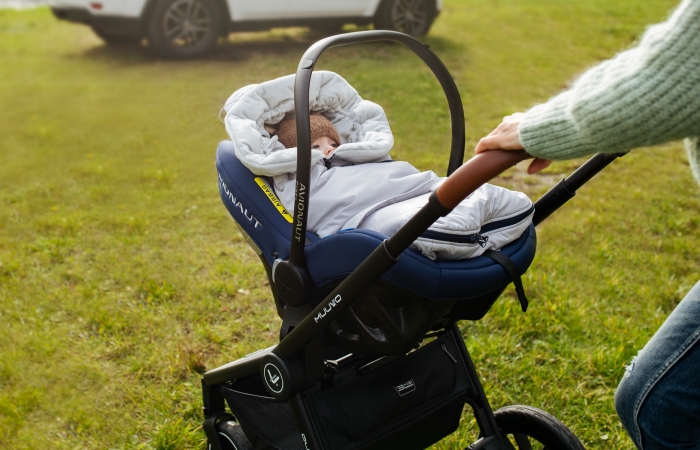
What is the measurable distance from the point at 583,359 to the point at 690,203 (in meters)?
2.15

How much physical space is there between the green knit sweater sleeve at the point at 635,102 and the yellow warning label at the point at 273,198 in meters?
0.75

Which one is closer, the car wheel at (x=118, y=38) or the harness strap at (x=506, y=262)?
the harness strap at (x=506, y=262)

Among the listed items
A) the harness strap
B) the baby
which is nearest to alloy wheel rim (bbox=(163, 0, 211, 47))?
the baby

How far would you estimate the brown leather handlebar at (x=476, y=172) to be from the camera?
1399 mm

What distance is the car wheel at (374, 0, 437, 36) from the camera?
704cm

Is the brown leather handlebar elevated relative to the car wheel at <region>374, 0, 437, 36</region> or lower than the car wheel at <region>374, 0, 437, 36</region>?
elevated

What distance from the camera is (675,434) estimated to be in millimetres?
1640

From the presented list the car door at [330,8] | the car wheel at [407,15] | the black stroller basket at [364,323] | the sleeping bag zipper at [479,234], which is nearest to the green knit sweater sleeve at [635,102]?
the black stroller basket at [364,323]

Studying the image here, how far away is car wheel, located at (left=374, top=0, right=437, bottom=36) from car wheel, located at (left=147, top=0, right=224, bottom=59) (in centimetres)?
166

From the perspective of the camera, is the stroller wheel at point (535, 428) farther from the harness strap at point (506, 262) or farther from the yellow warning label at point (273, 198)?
the yellow warning label at point (273, 198)

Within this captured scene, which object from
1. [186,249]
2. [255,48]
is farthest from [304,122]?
[255,48]

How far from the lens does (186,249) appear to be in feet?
12.6

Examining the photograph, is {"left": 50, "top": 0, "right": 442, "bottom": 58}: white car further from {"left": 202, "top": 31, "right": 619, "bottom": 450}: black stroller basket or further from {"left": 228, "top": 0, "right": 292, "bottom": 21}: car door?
{"left": 202, "top": 31, "right": 619, "bottom": 450}: black stroller basket

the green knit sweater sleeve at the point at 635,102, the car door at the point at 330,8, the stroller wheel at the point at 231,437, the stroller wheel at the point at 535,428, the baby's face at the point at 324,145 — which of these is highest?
the green knit sweater sleeve at the point at 635,102
